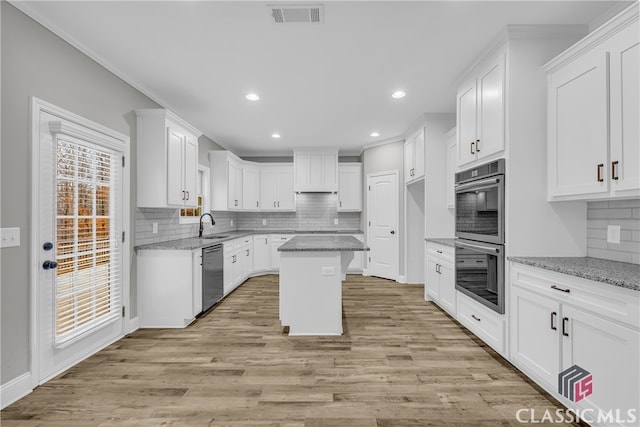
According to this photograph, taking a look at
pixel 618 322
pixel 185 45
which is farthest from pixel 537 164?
pixel 185 45

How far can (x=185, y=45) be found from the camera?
98.3 inches

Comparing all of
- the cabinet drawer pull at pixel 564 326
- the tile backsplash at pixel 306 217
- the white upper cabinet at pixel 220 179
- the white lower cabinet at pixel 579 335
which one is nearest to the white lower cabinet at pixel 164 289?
the white upper cabinet at pixel 220 179

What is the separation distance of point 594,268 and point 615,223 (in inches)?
22.3

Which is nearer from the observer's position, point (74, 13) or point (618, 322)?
point (618, 322)

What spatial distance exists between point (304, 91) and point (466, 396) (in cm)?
325

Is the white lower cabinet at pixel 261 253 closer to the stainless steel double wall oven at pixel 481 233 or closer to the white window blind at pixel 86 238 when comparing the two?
the white window blind at pixel 86 238

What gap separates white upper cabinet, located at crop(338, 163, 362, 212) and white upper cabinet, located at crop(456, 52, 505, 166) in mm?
3297

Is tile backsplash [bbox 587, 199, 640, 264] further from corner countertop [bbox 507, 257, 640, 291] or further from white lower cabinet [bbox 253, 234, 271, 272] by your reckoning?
white lower cabinet [bbox 253, 234, 271, 272]

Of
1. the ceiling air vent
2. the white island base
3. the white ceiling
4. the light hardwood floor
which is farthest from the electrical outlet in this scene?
the ceiling air vent

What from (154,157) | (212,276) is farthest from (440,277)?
(154,157)

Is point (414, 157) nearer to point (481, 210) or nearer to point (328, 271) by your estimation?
point (481, 210)

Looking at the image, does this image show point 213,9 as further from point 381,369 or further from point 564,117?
point 381,369

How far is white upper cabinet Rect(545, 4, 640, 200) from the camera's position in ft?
5.46

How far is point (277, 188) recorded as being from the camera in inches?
258
